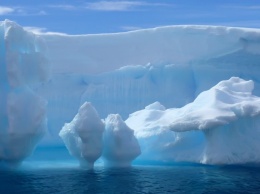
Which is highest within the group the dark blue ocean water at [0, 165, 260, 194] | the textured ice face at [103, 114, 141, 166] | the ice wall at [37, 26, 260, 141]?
the ice wall at [37, 26, 260, 141]

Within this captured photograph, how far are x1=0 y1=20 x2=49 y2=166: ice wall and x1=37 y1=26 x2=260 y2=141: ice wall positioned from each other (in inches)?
177

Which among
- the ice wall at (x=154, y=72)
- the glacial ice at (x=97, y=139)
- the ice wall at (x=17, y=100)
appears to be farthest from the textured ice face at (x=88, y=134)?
the ice wall at (x=154, y=72)

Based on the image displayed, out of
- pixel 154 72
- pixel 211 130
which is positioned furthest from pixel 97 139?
pixel 154 72

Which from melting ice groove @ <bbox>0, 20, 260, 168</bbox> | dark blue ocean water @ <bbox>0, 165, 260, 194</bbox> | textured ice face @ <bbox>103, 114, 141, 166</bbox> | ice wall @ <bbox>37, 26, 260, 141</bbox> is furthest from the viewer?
ice wall @ <bbox>37, 26, 260, 141</bbox>

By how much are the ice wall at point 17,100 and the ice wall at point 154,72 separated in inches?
177

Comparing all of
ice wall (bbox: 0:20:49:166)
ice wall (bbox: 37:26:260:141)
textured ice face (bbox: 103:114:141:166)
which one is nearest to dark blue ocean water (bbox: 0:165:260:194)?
textured ice face (bbox: 103:114:141:166)

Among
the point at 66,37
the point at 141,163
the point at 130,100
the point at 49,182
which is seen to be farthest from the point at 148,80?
the point at 49,182

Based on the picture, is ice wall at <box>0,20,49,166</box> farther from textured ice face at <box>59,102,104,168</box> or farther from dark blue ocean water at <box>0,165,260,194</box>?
textured ice face at <box>59,102,104,168</box>

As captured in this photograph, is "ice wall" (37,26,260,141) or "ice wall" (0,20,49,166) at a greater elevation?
"ice wall" (37,26,260,141)

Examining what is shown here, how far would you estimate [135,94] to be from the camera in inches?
739

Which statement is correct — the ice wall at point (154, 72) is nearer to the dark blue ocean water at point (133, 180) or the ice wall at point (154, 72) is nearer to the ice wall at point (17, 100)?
the ice wall at point (17, 100)

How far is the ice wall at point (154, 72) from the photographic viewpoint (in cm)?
1844

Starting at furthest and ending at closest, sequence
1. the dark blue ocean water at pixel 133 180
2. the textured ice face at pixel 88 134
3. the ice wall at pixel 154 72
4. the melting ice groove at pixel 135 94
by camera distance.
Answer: the ice wall at pixel 154 72 → the melting ice groove at pixel 135 94 → the textured ice face at pixel 88 134 → the dark blue ocean water at pixel 133 180

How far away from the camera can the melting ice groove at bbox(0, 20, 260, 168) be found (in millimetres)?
13109
